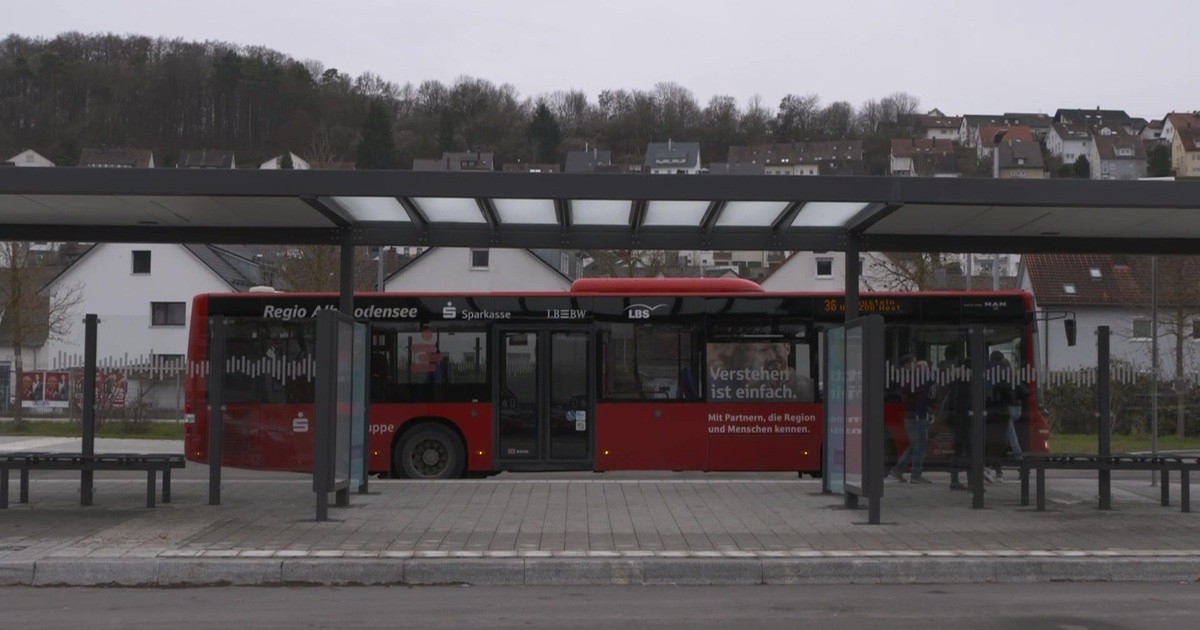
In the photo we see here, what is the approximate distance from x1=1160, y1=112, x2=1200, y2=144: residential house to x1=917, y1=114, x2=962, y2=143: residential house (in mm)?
18259

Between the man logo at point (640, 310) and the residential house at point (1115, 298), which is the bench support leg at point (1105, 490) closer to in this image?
the man logo at point (640, 310)

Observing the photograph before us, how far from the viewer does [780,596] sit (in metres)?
9.15

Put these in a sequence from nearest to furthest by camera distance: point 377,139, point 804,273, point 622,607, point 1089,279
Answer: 1. point 622,607
2. point 1089,279
3. point 804,273
4. point 377,139

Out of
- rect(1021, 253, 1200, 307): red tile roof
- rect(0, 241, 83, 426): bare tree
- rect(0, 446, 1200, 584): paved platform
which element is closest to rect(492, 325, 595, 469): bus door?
rect(0, 446, 1200, 584): paved platform

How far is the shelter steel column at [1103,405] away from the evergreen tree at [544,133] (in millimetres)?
48532

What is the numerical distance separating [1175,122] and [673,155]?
6283 centimetres

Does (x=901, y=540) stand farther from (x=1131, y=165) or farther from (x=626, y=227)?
(x=1131, y=165)

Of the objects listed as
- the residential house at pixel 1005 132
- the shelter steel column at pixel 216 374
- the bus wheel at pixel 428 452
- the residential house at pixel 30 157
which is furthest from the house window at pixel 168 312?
the residential house at pixel 1005 132

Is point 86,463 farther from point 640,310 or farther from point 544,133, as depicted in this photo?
point 544,133

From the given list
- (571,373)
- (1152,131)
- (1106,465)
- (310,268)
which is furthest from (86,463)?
(1152,131)

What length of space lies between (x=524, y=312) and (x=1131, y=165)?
293 feet

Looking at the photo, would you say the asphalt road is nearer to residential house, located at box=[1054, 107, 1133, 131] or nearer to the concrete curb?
the concrete curb

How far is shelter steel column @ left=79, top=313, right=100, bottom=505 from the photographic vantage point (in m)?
13.3

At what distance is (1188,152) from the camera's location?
99125 millimetres
